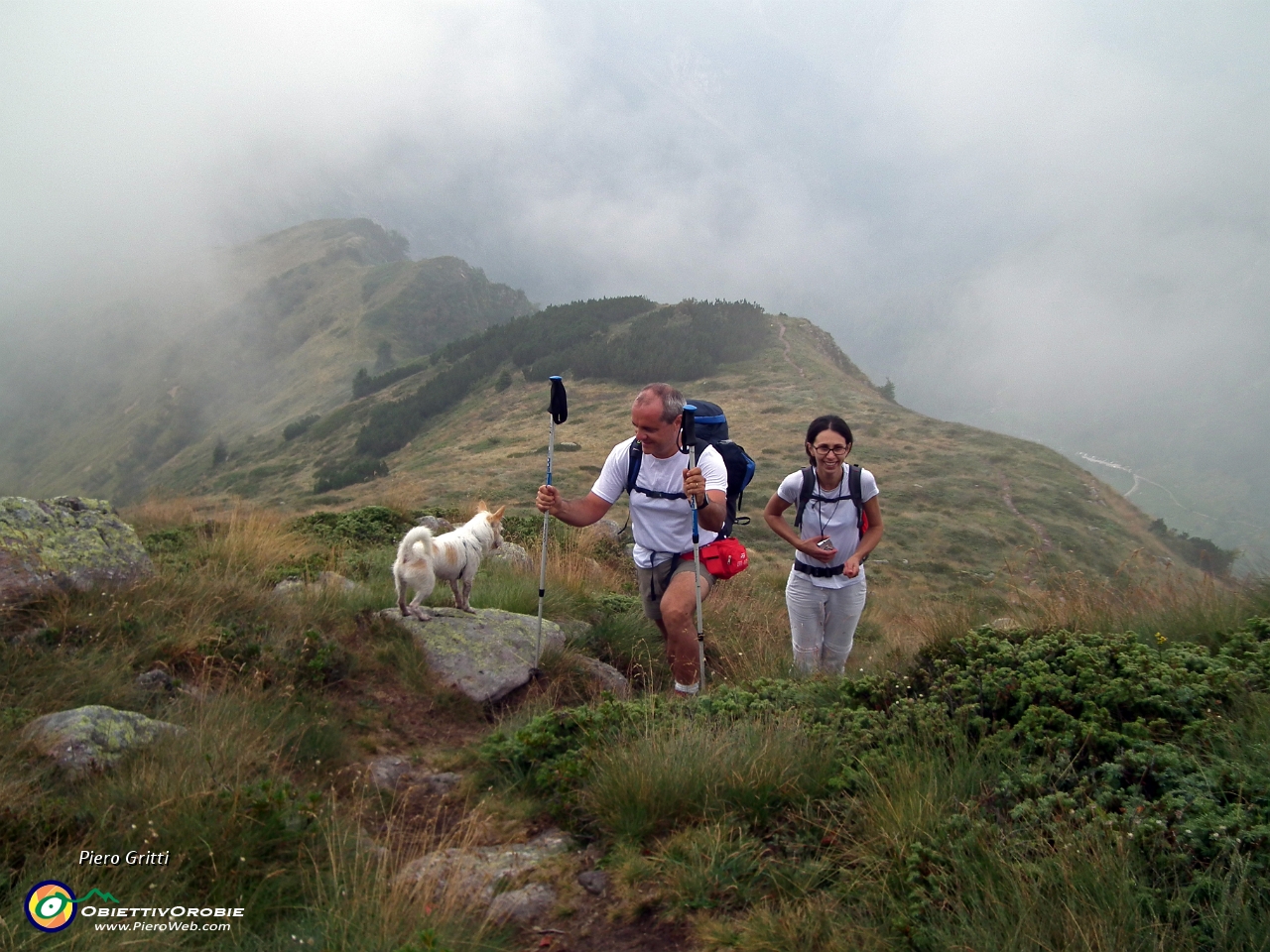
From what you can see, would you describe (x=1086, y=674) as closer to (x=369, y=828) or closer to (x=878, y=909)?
(x=878, y=909)

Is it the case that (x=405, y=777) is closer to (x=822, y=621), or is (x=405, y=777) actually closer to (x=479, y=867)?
(x=479, y=867)

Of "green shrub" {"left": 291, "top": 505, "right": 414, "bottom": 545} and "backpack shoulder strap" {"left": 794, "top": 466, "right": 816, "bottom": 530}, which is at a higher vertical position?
"backpack shoulder strap" {"left": 794, "top": 466, "right": 816, "bottom": 530}

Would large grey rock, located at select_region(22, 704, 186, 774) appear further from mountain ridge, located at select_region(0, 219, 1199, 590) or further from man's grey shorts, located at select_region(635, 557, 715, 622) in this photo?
mountain ridge, located at select_region(0, 219, 1199, 590)

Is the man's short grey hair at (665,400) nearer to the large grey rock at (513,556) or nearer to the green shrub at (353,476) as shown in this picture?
the large grey rock at (513,556)

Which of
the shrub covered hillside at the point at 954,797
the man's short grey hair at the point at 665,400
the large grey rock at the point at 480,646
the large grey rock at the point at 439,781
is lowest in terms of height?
the large grey rock at the point at 439,781

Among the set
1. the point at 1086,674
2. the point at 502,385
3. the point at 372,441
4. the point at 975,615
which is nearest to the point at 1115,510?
the point at 975,615

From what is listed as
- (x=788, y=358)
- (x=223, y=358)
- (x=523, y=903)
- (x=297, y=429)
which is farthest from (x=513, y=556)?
(x=223, y=358)

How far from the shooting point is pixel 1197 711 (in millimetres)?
3180

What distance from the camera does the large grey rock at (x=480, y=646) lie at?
4.95 meters

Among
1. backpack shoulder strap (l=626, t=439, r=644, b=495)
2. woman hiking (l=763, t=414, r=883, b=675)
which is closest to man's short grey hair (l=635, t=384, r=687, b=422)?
backpack shoulder strap (l=626, t=439, r=644, b=495)

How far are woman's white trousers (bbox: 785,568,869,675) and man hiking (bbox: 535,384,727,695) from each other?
72 cm

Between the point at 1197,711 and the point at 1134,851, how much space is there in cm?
131

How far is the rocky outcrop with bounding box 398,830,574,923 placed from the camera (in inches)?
101

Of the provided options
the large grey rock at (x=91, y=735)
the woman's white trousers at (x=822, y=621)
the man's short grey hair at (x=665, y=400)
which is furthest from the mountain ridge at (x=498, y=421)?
the large grey rock at (x=91, y=735)
